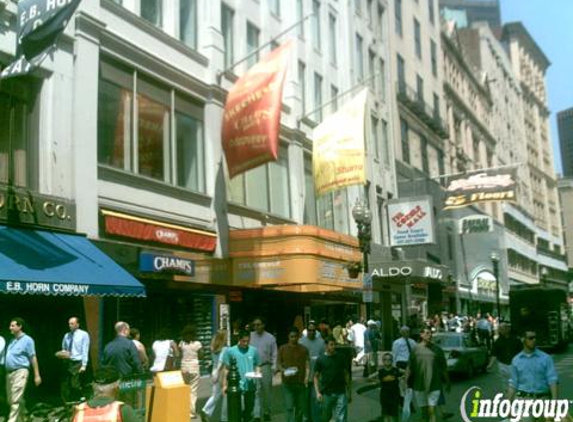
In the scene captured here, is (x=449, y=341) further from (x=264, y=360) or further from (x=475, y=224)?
(x=475, y=224)

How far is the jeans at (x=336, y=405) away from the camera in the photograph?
1162 cm

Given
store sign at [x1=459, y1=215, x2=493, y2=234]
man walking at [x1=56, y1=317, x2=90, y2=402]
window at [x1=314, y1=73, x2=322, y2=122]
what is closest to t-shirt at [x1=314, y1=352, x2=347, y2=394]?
man walking at [x1=56, y1=317, x2=90, y2=402]

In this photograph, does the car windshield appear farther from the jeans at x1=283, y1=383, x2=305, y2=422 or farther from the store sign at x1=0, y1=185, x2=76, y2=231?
the store sign at x1=0, y1=185, x2=76, y2=231

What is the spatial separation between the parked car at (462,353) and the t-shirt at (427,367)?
9.35 metres

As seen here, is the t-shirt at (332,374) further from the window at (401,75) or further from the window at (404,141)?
the window at (401,75)

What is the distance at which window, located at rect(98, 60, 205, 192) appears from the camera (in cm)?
1839

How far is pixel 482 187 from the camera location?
111 ft

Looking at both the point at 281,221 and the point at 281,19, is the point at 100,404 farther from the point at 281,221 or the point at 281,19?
the point at 281,19

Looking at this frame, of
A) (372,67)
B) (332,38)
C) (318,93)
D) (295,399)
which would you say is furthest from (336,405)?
(372,67)

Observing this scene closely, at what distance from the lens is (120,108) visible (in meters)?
18.8

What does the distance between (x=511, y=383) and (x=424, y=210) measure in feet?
75.0

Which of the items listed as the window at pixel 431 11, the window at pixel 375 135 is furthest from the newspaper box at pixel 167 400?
the window at pixel 431 11

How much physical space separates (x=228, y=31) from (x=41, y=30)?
39.7 feet

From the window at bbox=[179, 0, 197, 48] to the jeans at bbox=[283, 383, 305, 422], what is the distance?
43.6 feet
